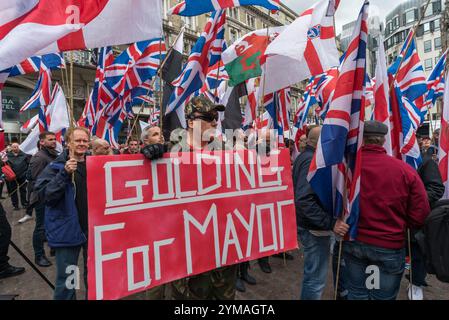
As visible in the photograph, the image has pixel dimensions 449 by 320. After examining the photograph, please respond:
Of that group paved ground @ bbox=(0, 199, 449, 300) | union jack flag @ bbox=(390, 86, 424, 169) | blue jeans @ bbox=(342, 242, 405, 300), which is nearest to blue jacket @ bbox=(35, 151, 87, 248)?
paved ground @ bbox=(0, 199, 449, 300)

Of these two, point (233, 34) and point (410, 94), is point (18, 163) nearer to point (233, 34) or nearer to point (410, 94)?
point (410, 94)

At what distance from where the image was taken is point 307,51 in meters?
4.13

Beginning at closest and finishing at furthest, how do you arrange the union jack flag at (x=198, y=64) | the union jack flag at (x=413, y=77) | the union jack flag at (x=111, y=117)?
the union jack flag at (x=198, y=64) → the union jack flag at (x=413, y=77) → the union jack flag at (x=111, y=117)

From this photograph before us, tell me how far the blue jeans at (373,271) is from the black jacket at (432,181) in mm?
991

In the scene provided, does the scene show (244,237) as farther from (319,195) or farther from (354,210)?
(354,210)

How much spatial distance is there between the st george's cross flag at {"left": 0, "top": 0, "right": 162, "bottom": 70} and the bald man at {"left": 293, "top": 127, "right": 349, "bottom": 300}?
5.84 feet

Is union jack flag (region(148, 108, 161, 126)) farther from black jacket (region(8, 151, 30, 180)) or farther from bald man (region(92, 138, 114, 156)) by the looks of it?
bald man (region(92, 138, 114, 156))

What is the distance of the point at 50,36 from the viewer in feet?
6.92

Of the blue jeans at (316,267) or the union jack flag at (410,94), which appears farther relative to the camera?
the union jack flag at (410,94)

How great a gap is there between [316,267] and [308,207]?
→ 23.4 inches

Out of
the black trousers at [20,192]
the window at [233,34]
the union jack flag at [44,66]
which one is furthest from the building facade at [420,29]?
the union jack flag at [44,66]

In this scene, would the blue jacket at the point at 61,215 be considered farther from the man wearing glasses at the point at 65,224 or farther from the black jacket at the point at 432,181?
the black jacket at the point at 432,181

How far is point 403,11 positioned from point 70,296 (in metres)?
79.8

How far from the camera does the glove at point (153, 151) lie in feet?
6.81
